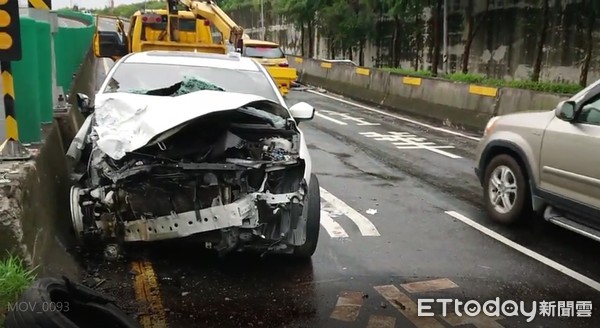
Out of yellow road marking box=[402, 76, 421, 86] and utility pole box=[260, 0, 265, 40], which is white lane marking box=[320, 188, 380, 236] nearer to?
yellow road marking box=[402, 76, 421, 86]

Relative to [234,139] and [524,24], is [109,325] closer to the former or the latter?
[234,139]

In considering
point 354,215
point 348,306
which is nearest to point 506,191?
point 354,215

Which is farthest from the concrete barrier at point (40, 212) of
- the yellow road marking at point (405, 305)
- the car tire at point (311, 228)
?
the yellow road marking at point (405, 305)

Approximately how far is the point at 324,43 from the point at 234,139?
31.1 m

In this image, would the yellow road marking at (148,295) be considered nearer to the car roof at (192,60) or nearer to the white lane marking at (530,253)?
the car roof at (192,60)

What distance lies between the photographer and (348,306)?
4438 mm

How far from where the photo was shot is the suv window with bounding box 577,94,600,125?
5.30 m

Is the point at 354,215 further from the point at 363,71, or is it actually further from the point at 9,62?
the point at 363,71

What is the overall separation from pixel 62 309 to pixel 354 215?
3.86 m

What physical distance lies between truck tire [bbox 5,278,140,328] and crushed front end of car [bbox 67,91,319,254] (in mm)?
1037

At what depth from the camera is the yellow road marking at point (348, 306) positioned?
427 centimetres

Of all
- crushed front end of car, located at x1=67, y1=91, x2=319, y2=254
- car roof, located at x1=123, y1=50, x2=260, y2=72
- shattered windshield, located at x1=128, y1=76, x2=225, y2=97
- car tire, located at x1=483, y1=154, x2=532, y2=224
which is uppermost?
car roof, located at x1=123, y1=50, x2=260, y2=72

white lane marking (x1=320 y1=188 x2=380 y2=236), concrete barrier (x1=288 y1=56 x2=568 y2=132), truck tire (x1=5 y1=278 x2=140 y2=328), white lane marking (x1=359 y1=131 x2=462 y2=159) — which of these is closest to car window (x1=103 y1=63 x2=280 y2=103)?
white lane marking (x1=320 y1=188 x2=380 y2=236)

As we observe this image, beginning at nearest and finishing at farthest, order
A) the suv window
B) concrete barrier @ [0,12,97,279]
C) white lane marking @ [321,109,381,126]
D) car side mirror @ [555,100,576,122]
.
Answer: concrete barrier @ [0,12,97,279] < the suv window < car side mirror @ [555,100,576,122] < white lane marking @ [321,109,381,126]
